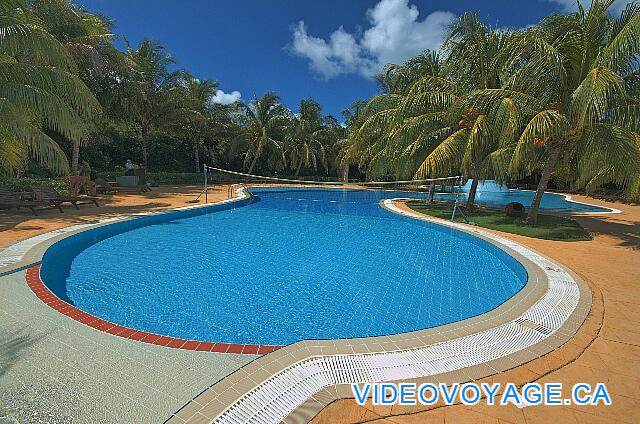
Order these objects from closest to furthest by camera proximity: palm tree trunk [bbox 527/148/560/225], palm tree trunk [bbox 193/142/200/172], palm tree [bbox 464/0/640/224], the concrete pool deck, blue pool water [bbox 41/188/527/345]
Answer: the concrete pool deck
blue pool water [bbox 41/188/527/345]
palm tree [bbox 464/0/640/224]
palm tree trunk [bbox 527/148/560/225]
palm tree trunk [bbox 193/142/200/172]

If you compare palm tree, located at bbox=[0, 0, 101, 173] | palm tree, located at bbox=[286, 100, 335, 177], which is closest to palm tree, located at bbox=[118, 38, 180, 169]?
palm tree, located at bbox=[286, 100, 335, 177]

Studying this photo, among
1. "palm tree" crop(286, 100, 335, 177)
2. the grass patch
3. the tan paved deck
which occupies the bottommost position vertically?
the tan paved deck

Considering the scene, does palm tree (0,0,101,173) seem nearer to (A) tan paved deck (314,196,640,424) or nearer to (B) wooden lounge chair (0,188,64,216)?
(B) wooden lounge chair (0,188,64,216)

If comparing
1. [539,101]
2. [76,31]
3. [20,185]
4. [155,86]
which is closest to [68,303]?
[20,185]

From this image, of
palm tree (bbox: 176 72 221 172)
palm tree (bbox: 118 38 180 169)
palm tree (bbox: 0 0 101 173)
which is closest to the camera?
palm tree (bbox: 0 0 101 173)

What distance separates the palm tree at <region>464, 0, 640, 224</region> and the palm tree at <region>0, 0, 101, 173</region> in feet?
41.0

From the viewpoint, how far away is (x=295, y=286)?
20.1 feet

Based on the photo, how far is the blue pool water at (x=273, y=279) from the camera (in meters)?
4.72

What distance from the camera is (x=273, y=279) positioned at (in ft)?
21.0

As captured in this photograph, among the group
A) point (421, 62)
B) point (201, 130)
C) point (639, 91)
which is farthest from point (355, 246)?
point (201, 130)

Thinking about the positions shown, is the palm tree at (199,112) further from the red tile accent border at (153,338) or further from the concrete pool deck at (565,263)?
the red tile accent border at (153,338)

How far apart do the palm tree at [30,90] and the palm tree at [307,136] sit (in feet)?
71.3

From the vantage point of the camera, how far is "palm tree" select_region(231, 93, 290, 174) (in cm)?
2883

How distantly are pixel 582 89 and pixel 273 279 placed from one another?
31.5 feet
